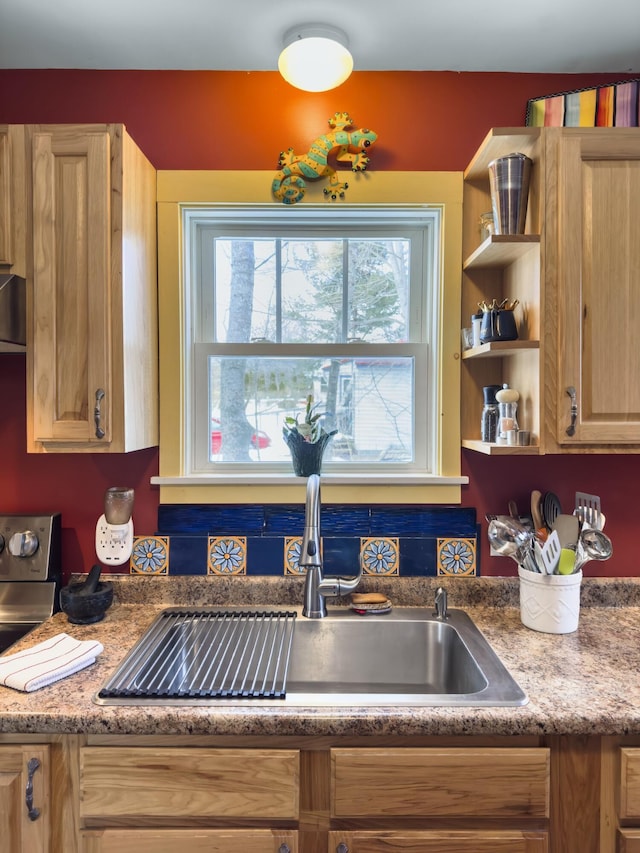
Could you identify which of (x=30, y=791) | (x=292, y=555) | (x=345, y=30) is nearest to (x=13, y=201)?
(x=345, y=30)

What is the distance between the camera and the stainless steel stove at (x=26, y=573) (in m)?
1.56

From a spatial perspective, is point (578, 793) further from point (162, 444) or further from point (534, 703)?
point (162, 444)

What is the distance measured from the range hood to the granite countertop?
78cm

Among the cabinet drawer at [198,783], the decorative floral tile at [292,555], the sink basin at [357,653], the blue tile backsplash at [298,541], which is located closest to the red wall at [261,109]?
the blue tile backsplash at [298,541]

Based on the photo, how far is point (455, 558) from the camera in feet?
5.48

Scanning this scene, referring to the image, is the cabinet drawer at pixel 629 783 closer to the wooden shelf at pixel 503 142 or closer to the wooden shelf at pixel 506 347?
the wooden shelf at pixel 506 347

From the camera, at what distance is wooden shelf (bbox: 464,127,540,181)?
1.36 meters

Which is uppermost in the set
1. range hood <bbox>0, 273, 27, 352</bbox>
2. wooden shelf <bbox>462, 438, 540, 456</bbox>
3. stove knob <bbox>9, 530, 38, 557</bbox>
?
range hood <bbox>0, 273, 27, 352</bbox>

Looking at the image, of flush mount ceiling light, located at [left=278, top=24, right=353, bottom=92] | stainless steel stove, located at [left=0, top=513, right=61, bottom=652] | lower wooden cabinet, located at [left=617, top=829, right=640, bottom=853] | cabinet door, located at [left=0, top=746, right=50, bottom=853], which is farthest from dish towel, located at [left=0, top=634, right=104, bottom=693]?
flush mount ceiling light, located at [left=278, top=24, right=353, bottom=92]

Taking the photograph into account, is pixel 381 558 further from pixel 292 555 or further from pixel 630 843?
pixel 630 843

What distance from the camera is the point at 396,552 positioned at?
1665mm

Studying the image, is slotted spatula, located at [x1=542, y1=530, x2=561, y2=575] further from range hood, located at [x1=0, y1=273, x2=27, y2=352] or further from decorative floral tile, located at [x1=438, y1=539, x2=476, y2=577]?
range hood, located at [x1=0, y1=273, x2=27, y2=352]

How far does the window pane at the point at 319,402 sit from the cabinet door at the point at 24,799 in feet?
3.09

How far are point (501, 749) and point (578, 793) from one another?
0.19 m
